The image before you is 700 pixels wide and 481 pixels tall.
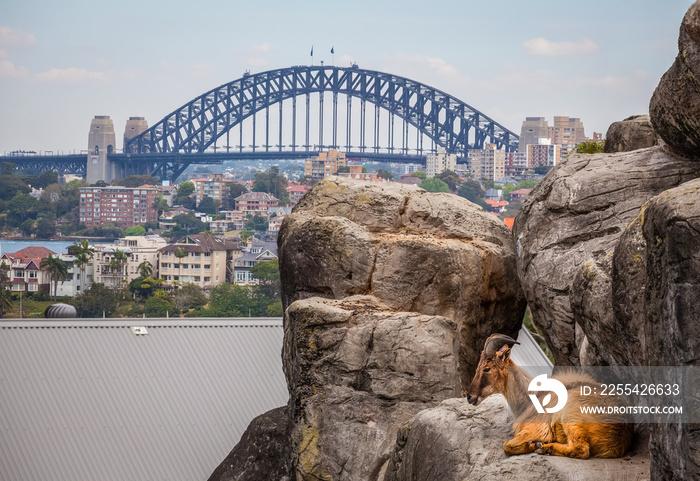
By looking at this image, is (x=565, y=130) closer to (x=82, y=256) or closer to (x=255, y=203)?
(x=255, y=203)

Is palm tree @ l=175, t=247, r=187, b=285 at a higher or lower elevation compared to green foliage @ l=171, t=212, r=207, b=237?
lower

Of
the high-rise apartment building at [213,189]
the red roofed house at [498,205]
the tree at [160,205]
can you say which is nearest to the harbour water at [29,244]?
the tree at [160,205]

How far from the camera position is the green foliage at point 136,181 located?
91938 millimetres

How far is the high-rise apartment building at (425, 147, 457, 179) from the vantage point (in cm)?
9406

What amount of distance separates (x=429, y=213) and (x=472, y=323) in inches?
65.7

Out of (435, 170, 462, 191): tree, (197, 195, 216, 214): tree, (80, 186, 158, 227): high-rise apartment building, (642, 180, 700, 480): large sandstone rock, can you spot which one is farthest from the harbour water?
(642, 180, 700, 480): large sandstone rock

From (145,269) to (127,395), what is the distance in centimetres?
4888

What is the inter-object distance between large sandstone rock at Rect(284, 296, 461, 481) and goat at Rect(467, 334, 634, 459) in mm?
2535

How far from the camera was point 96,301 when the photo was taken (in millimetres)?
59250

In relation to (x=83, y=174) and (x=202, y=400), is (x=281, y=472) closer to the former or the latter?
(x=202, y=400)

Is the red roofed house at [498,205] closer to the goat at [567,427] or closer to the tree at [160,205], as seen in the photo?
the tree at [160,205]

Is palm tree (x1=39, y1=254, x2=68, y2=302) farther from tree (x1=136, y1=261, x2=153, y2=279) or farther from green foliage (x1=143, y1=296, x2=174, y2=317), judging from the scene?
green foliage (x1=143, y1=296, x2=174, y2=317)

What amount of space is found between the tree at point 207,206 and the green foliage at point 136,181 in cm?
687

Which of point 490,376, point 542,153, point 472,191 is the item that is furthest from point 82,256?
point 490,376
